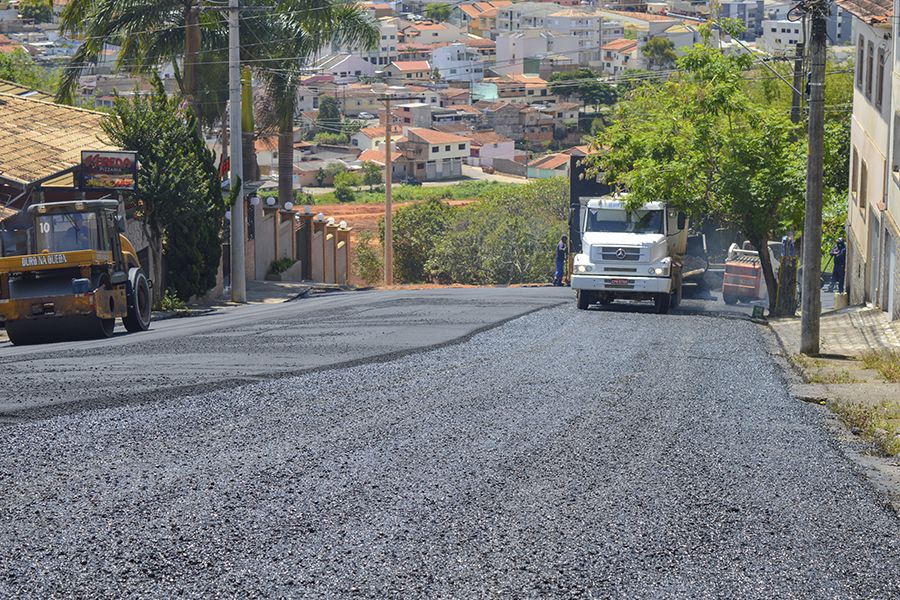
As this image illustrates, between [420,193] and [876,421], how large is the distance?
100m

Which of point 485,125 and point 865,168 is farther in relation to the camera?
Result: point 485,125

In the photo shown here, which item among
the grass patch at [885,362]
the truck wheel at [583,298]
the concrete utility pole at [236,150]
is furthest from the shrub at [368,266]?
the grass patch at [885,362]

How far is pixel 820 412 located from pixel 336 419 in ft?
21.9

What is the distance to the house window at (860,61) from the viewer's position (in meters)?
35.2

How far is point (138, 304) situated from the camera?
2570cm

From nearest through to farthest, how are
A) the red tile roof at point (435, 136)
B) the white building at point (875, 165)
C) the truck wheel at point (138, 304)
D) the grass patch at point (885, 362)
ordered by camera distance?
the grass patch at point (885, 362) < the truck wheel at point (138, 304) < the white building at point (875, 165) < the red tile roof at point (435, 136)

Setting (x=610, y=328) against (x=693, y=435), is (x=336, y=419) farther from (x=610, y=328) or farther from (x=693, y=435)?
(x=610, y=328)

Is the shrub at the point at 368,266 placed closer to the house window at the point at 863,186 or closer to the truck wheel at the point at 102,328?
the house window at the point at 863,186

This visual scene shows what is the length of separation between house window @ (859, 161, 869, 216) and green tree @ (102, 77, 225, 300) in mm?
Answer: 18677

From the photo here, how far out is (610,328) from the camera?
25.2 metres

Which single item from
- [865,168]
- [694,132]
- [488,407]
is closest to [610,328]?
[694,132]

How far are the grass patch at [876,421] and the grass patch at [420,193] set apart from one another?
296 feet

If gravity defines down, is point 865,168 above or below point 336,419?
above

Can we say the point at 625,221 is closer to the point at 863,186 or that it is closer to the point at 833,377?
the point at 863,186
